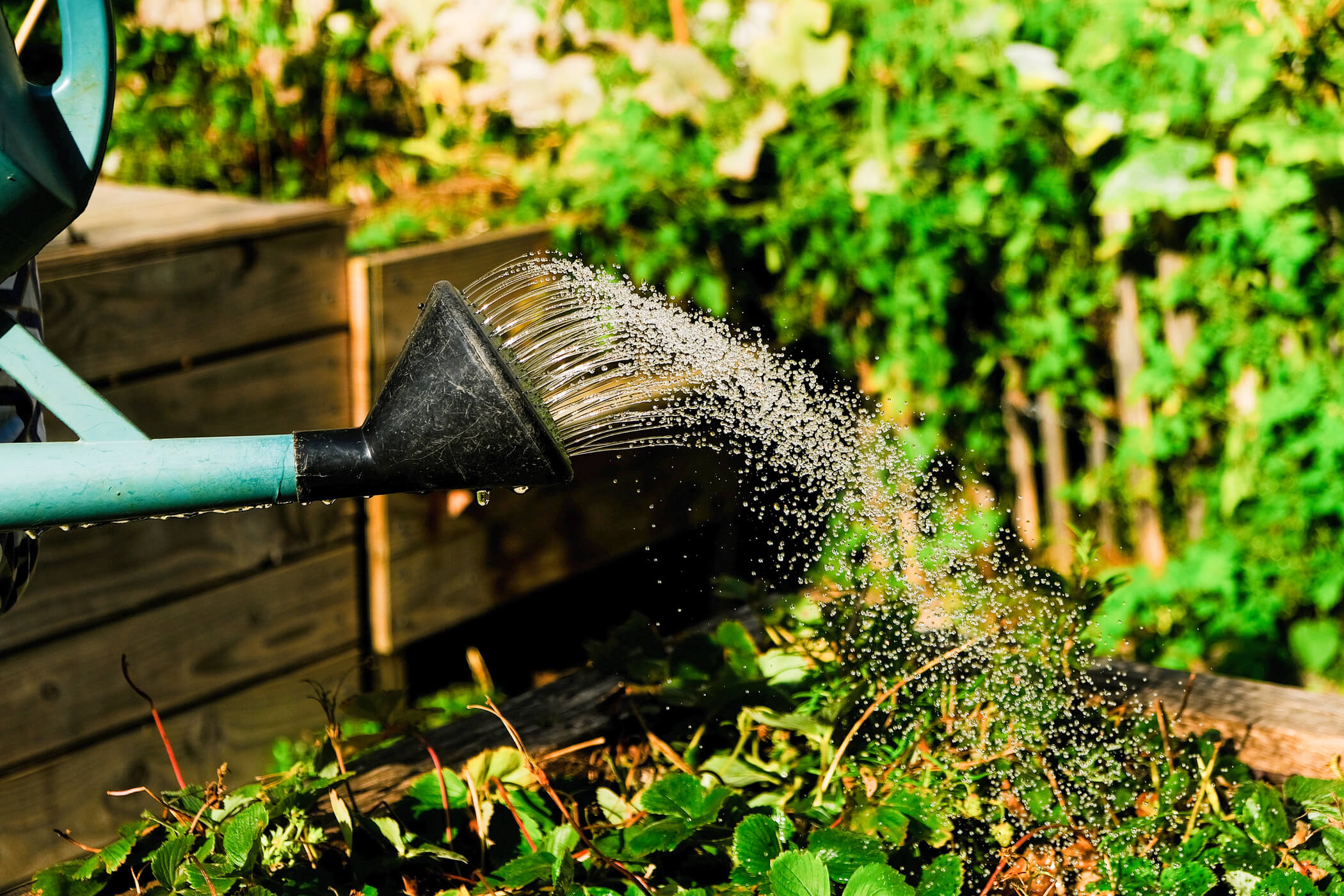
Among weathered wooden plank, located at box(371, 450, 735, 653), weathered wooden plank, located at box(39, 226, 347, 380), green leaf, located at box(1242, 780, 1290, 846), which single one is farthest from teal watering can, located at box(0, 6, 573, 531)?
weathered wooden plank, located at box(371, 450, 735, 653)

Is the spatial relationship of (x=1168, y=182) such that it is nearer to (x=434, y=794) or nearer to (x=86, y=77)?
(x=434, y=794)

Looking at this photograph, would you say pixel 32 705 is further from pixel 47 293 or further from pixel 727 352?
A: pixel 727 352

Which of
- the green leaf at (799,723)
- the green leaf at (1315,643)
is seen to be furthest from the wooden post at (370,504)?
the green leaf at (1315,643)

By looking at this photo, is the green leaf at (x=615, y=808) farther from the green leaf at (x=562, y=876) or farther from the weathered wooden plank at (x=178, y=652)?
the weathered wooden plank at (x=178, y=652)

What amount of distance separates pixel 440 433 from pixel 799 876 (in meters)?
0.46

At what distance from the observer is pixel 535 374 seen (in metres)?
0.82

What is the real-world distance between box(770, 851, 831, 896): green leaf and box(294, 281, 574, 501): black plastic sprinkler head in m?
0.41

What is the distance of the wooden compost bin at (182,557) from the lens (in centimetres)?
200

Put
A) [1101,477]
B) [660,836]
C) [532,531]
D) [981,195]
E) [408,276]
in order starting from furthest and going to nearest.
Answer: [1101,477] < [532,531] < [981,195] < [408,276] < [660,836]

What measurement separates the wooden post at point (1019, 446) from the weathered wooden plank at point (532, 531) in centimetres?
79

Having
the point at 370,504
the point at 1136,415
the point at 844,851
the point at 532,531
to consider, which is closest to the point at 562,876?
the point at 844,851

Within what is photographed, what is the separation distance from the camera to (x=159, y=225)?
215 centimetres

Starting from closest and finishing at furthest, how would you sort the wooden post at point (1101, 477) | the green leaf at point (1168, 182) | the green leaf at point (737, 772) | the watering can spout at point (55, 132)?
the watering can spout at point (55, 132) < the green leaf at point (737, 772) < the green leaf at point (1168, 182) < the wooden post at point (1101, 477)

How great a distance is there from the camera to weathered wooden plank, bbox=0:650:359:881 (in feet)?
6.69
